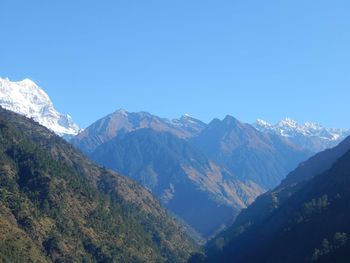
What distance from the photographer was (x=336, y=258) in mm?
191375

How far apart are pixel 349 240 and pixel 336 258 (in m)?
11.2

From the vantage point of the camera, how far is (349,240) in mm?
199750
